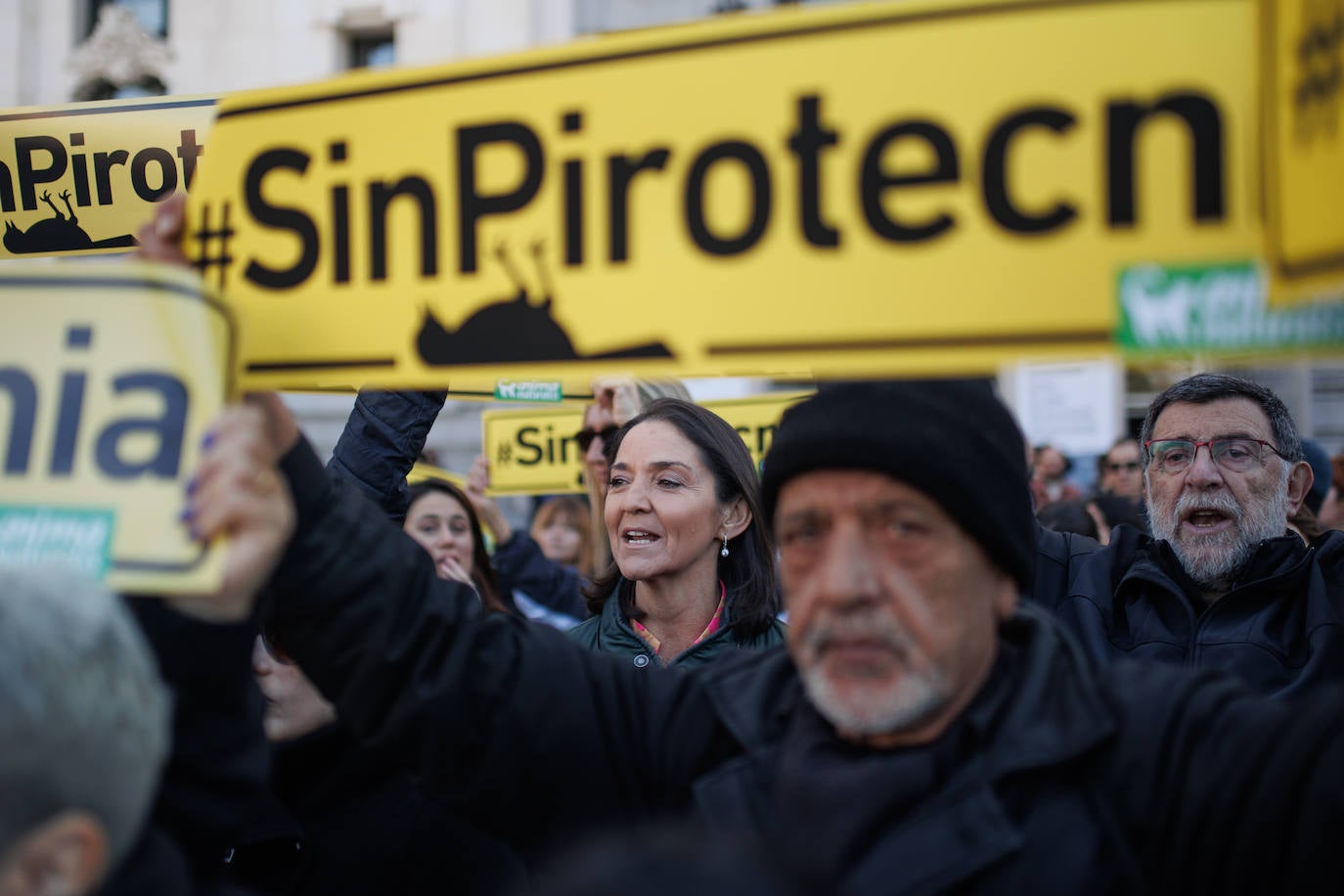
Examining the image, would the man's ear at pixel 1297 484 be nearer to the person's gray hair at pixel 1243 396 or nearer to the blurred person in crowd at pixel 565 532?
the person's gray hair at pixel 1243 396

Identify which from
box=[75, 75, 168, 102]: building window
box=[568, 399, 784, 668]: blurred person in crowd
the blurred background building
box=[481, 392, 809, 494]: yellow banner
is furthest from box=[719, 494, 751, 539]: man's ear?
box=[75, 75, 168, 102]: building window

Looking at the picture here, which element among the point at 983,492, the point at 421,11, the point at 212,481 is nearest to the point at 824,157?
the point at 983,492

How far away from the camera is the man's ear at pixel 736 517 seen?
11.3ft

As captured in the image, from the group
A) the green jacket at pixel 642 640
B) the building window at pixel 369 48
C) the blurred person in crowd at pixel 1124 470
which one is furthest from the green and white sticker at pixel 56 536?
the building window at pixel 369 48

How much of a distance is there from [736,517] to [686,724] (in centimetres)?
157

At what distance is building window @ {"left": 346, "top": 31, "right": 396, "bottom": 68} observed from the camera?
1588 centimetres

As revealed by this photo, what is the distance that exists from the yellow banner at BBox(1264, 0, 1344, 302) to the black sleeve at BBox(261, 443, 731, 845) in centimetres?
106

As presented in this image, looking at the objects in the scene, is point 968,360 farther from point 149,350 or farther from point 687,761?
point 149,350

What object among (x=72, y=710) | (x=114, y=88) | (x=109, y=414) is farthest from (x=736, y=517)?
(x=114, y=88)

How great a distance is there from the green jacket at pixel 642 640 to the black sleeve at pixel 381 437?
673mm

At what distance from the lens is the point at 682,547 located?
10.9ft

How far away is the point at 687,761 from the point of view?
1.88 meters

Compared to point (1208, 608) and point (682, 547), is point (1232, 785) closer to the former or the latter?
point (1208, 608)

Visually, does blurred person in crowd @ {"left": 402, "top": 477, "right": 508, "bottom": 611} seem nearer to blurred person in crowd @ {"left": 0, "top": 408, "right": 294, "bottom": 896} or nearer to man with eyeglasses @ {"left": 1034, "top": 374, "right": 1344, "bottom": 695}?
man with eyeglasses @ {"left": 1034, "top": 374, "right": 1344, "bottom": 695}
